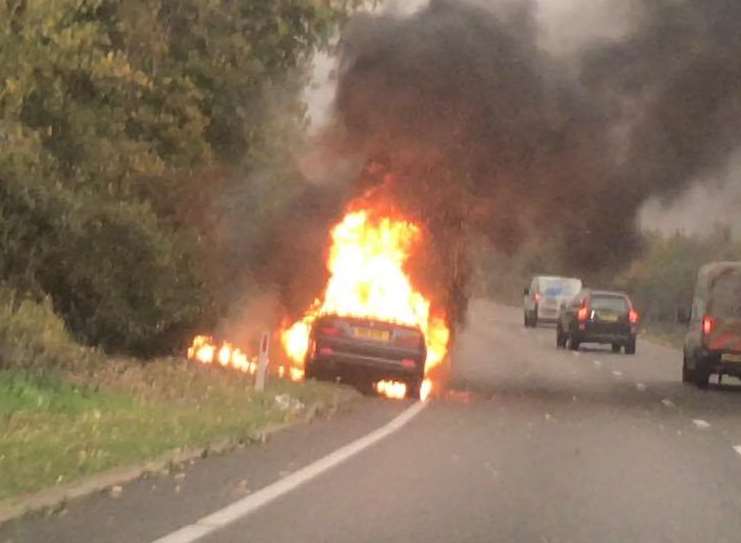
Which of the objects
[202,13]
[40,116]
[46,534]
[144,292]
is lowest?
[46,534]

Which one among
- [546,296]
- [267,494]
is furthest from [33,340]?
[546,296]

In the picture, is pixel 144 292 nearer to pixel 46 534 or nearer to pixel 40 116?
pixel 40 116

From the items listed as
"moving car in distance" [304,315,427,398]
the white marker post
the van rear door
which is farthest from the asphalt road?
the van rear door

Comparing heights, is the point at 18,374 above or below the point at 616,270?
below

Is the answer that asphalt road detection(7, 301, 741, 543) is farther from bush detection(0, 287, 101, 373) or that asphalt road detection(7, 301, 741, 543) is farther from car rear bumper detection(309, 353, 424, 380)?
bush detection(0, 287, 101, 373)

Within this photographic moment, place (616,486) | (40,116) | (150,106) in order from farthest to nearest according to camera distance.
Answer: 1. (150,106)
2. (40,116)
3. (616,486)

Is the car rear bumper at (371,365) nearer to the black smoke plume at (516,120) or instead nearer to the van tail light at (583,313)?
the black smoke plume at (516,120)

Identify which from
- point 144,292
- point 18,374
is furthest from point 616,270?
point 18,374

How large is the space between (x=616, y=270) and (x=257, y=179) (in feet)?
25.5

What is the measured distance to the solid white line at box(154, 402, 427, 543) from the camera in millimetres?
9360

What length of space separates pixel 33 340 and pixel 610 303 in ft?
88.7

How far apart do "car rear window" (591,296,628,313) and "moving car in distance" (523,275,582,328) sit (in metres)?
17.0

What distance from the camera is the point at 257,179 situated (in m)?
30.9

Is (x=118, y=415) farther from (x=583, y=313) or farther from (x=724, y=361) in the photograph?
(x=583, y=313)
